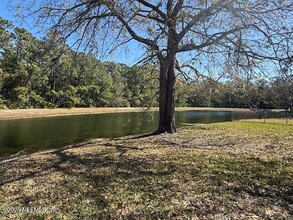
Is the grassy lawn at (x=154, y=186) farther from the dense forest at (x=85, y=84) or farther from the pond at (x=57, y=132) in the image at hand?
the pond at (x=57, y=132)

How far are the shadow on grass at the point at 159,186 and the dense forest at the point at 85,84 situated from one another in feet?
11.0

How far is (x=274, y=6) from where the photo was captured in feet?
22.9

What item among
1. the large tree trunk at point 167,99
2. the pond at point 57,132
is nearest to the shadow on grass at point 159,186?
the large tree trunk at point 167,99

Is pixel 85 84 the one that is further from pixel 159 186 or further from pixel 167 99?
pixel 159 186

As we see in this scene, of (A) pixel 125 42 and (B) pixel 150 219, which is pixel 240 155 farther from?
(A) pixel 125 42

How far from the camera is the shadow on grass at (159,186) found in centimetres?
338

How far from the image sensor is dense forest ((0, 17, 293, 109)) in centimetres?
937

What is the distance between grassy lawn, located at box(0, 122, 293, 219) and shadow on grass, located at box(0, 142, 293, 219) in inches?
0.5

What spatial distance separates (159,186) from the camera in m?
4.19

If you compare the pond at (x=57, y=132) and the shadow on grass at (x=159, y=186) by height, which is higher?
the shadow on grass at (x=159, y=186)

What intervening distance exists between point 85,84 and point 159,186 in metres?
54.3

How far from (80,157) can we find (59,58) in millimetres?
4147

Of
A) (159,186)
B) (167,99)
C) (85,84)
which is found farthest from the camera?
(85,84)

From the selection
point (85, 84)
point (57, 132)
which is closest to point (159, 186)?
point (57, 132)
